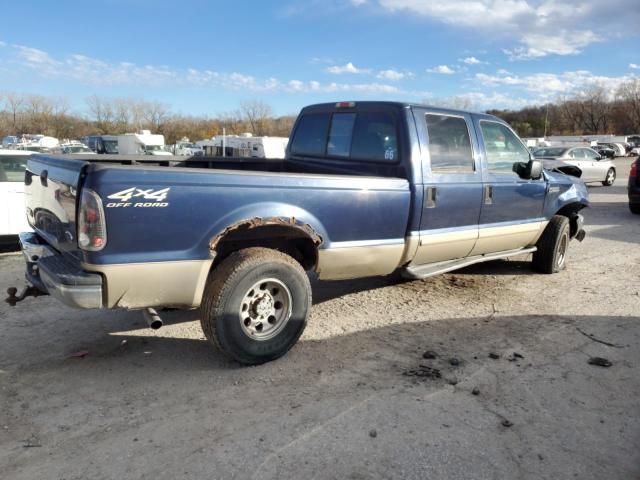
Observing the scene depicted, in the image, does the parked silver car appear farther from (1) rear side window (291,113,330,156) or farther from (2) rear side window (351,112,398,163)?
(2) rear side window (351,112,398,163)

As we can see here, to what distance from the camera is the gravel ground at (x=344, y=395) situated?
8.90 feet

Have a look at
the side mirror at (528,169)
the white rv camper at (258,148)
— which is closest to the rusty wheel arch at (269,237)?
the side mirror at (528,169)

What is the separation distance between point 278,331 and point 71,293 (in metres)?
1.48

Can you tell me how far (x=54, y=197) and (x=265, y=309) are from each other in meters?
1.70

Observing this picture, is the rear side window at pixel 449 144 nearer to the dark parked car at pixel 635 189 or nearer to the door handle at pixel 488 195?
the door handle at pixel 488 195

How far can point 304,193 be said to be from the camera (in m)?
3.80

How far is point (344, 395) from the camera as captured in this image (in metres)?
3.42

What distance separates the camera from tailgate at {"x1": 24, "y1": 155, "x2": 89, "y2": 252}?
326 cm

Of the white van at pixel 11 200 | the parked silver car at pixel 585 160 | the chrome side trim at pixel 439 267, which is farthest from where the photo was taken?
the parked silver car at pixel 585 160

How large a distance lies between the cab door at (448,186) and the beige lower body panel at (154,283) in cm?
218

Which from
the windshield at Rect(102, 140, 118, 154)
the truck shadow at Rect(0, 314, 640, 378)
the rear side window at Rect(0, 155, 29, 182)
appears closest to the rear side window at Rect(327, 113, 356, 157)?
the truck shadow at Rect(0, 314, 640, 378)

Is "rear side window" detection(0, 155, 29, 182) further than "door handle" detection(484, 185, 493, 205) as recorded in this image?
Yes

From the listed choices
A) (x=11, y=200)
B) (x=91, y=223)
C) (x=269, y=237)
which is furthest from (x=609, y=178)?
(x=91, y=223)

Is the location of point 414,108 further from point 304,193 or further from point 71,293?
point 71,293
